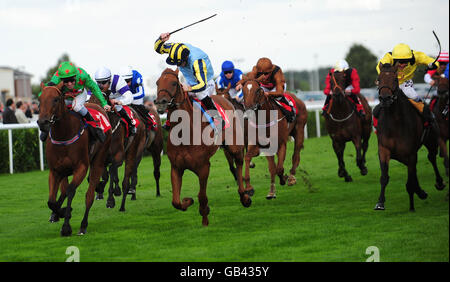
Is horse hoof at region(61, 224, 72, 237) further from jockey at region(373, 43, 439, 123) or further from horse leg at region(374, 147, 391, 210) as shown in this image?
jockey at region(373, 43, 439, 123)

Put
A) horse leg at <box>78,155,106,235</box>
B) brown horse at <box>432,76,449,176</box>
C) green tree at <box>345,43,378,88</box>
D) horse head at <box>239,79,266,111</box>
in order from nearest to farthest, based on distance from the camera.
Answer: horse leg at <box>78,155,106,235</box> < brown horse at <box>432,76,449,176</box> < horse head at <box>239,79,266,111</box> < green tree at <box>345,43,378,88</box>

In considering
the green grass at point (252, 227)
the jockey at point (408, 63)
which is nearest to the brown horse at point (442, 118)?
the jockey at point (408, 63)

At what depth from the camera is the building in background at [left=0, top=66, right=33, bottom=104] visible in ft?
184

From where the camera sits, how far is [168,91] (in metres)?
7.21

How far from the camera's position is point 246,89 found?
9484 mm

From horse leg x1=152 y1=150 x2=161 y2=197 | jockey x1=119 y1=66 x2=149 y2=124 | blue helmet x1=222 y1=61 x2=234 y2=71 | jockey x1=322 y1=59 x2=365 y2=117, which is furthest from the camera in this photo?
jockey x1=322 y1=59 x2=365 y2=117

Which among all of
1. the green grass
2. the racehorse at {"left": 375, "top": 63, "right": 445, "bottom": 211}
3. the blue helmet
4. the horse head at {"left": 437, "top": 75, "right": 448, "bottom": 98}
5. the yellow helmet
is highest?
the yellow helmet

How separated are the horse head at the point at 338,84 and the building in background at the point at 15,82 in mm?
43064

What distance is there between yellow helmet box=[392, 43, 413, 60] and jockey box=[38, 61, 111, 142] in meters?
3.61

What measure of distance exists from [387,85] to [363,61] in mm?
65227

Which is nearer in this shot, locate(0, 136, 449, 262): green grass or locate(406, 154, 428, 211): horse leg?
locate(0, 136, 449, 262): green grass

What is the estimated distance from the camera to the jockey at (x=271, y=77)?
1027cm

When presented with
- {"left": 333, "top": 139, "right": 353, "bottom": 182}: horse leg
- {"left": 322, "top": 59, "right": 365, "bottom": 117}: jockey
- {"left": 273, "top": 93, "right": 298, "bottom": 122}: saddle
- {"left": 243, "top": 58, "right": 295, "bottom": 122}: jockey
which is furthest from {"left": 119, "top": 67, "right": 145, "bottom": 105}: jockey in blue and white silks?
{"left": 333, "top": 139, "right": 353, "bottom": 182}: horse leg

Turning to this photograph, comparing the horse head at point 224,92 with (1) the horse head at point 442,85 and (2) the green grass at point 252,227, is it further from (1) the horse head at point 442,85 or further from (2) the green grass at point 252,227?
(1) the horse head at point 442,85
